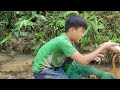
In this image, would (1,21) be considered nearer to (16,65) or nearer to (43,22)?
(43,22)

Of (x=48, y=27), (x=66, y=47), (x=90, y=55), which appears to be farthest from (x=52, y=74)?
(x=48, y=27)

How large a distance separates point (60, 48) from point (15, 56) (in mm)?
2739

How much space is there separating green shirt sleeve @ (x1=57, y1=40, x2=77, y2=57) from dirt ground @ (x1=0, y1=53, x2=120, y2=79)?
5.98ft

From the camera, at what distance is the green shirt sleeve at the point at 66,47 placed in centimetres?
312

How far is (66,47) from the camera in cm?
314

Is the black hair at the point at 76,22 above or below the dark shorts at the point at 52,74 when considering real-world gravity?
above

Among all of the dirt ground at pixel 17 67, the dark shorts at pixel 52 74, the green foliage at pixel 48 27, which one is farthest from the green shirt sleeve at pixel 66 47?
the green foliage at pixel 48 27

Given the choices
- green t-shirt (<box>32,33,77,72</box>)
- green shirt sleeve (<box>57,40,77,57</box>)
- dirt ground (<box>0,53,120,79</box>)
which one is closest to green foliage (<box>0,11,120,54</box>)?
dirt ground (<box>0,53,120,79</box>)

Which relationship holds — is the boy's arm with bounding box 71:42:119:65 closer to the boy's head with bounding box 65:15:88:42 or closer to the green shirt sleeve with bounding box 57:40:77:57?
the green shirt sleeve with bounding box 57:40:77:57

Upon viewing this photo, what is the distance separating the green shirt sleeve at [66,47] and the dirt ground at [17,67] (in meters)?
1.82

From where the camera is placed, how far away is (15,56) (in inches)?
229

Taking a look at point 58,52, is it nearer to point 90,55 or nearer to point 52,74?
point 52,74

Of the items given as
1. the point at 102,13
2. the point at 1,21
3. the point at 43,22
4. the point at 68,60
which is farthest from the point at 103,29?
the point at 68,60

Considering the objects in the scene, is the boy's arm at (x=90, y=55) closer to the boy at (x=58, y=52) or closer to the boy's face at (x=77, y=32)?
the boy at (x=58, y=52)
